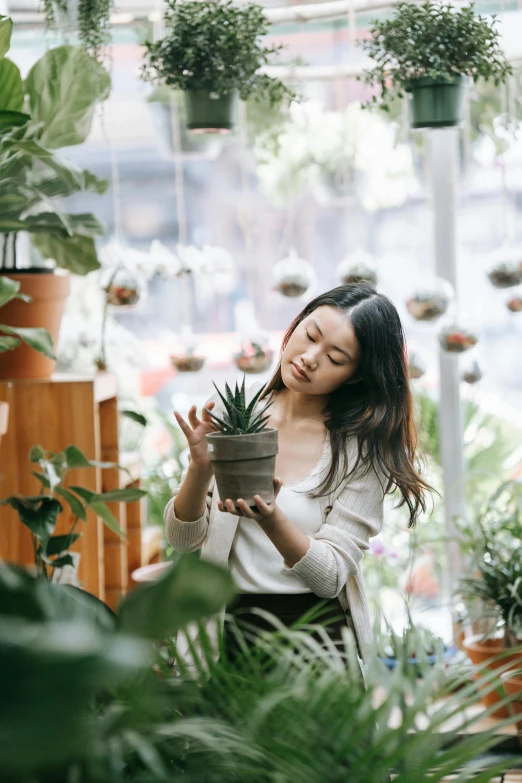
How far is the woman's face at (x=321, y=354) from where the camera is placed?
1.77m

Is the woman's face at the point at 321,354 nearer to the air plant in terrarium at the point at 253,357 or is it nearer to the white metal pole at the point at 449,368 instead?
the air plant in terrarium at the point at 253,357

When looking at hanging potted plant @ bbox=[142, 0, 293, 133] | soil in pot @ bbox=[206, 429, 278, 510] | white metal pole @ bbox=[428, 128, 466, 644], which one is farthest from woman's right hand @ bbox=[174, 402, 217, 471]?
white metal pole @ bbox=[428, 128, 466, 644]

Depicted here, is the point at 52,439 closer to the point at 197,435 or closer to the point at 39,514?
the point at 39,514

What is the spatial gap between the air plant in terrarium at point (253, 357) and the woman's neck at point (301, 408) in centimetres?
109

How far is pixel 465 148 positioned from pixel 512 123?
469 mm

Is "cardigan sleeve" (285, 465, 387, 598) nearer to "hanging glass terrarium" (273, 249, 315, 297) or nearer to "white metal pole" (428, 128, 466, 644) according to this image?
"hanging glass terrarium" (273, 249, 315, 297)

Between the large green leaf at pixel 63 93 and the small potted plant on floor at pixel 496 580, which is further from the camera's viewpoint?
the small potted plant on floor at pixel 496 580

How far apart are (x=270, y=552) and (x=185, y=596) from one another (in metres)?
1.14

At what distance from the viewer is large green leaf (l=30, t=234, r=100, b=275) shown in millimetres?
2555

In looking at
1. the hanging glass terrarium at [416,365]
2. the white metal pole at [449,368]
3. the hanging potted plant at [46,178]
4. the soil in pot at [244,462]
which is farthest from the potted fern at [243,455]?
the white metal pole at [449,368]

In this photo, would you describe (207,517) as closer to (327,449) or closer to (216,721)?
(327,449)

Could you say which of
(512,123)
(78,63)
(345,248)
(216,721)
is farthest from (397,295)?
(216,721)

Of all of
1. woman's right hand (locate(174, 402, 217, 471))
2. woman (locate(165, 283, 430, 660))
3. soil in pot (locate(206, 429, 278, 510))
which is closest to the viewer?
soil in pot (locate(206, 429, 278, 510))

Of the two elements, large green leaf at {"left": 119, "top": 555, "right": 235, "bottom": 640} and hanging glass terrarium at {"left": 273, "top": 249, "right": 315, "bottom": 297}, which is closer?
large green leaf at {"left": 119, "top": 555, "right": 235, "bottom": 640}
